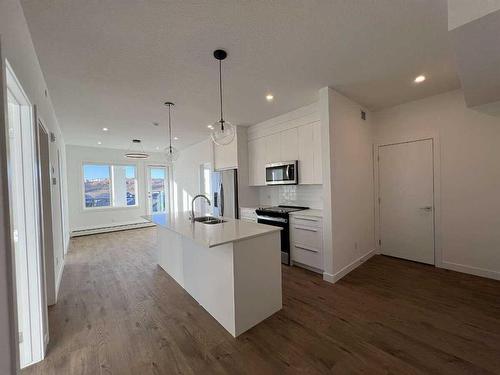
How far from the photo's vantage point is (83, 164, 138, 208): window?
6777mm

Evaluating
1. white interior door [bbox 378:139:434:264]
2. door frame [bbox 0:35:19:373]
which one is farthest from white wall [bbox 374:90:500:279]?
door frame [bbox 0:35:19:373]

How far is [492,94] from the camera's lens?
7.67 ft

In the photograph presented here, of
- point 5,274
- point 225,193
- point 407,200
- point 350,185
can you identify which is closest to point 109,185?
point 225,193

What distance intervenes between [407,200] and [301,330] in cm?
299

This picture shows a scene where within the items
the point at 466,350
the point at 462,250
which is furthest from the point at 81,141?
the point at 462,250

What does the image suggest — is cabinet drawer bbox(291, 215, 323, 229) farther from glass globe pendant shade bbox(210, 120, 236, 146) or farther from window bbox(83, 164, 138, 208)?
window bbox(83, 164, 138, 208)

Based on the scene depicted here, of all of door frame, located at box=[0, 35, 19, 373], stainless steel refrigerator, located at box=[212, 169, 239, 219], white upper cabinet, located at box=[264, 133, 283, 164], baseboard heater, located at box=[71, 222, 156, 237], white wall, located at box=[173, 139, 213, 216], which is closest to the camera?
door frame, located at box=[0, 35, 19, 373]

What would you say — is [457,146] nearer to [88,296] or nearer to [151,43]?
[151,43]

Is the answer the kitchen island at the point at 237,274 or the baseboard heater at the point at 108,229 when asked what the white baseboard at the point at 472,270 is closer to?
the kitchen island at the point at 237,274

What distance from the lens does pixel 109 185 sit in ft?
23.4

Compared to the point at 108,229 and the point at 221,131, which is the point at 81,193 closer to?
the point at 108,229

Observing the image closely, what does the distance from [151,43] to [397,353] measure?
3433mm

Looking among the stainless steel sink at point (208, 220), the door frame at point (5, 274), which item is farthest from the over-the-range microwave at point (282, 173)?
the door frame at point (5, 274)

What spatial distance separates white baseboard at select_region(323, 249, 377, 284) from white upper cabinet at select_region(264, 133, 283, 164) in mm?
2190
